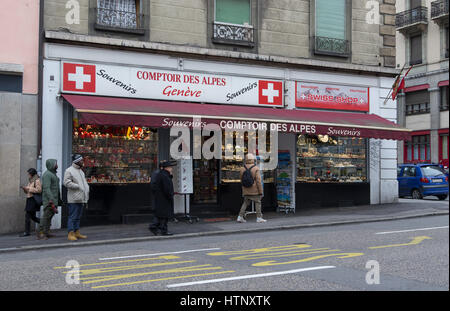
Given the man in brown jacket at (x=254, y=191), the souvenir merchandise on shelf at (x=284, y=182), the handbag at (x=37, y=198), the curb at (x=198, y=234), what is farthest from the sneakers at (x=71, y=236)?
the souvenir merchandise on shelf at (x=284, y=182)

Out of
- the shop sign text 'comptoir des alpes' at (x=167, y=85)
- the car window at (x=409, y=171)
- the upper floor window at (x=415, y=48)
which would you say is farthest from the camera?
the upper floor window at (x=415, y=48)

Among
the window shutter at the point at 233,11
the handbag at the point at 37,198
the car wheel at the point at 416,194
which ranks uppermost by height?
the window shutter at the point at 233,11

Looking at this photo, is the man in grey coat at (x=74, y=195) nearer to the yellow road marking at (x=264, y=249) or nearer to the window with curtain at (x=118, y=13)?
the yellow road marking at (x=264, y=249)

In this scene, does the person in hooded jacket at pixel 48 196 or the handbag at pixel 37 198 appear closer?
the person in hooded jacket at pixel 48 196

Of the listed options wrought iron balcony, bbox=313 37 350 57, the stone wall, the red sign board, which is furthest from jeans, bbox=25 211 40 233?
wrought iron balcony, bbox=313 37 350 57

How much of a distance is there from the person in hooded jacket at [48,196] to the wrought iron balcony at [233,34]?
6567 millimetres

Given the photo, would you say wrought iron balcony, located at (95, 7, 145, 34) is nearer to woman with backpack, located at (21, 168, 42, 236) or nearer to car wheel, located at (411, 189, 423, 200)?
woman with backpack, located at (21, 168, 42, 236)

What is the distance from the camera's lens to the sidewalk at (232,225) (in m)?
11.1

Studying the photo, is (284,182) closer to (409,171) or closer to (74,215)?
(74,215)

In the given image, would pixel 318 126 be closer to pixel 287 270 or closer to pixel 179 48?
pixel 179 48

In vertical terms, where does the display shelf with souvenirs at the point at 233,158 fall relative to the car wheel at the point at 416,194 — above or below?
above

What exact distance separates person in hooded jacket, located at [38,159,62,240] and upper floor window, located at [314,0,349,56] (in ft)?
31.6

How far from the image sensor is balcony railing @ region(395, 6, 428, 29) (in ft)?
103

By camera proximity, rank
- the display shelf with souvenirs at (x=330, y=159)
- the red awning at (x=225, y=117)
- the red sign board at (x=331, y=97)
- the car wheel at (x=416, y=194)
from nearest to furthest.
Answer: the red awning at (x=225, y=117) → the red sign board at (x=331, y=97) → the display shelf with souvenirs at (x=330, y=159) → the car wheel at (x=416, y=194)
